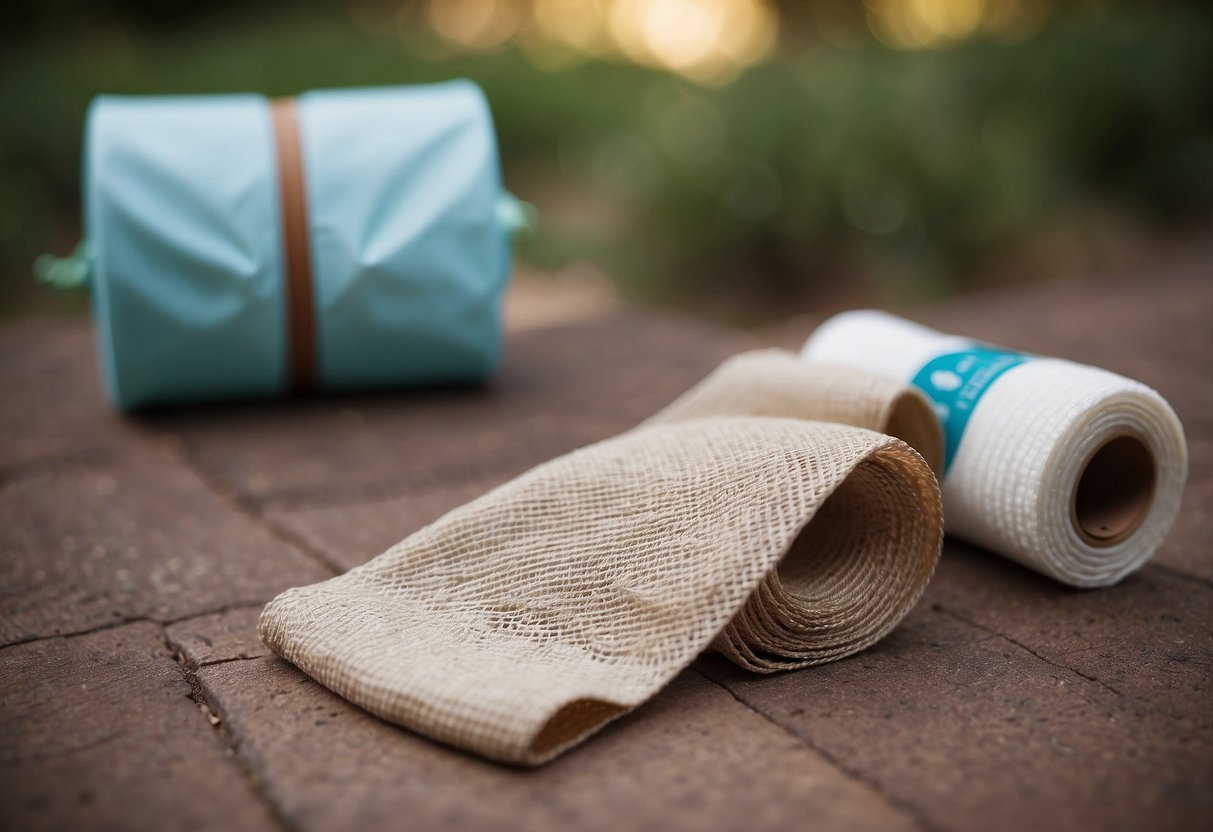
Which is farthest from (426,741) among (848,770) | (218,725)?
(848,770)

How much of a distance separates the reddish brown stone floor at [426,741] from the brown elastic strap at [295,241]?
0.25 meters

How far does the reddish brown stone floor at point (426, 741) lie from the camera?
116cm

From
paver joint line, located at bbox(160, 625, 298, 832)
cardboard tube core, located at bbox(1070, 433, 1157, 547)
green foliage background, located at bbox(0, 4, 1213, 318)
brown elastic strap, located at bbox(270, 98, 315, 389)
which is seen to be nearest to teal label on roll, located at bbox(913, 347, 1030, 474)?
A: cardboard tube core, located at bbox(1070, 433, 1157, 547)

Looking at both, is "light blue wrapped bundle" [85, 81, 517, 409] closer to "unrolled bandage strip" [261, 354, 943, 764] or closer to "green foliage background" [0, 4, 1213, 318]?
"unrolled bandage strip" [261, 354, 943, 764]

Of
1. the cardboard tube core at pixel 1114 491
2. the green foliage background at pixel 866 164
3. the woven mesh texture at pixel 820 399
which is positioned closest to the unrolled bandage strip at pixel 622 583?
the woven mesh texture at pixel 820 399

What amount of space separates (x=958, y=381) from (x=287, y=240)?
4.92 feet

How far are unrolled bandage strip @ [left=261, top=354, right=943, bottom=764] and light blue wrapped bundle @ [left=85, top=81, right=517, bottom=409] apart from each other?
103 centimetres

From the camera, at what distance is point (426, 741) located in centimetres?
127

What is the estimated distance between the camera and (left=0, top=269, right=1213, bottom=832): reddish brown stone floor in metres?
1.16

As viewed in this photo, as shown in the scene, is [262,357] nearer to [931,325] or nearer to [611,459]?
[611,459]

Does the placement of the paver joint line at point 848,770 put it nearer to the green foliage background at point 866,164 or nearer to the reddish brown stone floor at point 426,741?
the reddish brown stone floor at point 426,741

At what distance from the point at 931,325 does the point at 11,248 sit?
4.02 m

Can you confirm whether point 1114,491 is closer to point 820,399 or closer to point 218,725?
point 820,399

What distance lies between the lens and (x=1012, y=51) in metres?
5.48
